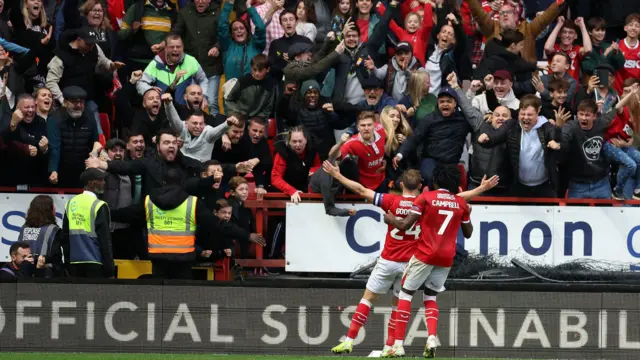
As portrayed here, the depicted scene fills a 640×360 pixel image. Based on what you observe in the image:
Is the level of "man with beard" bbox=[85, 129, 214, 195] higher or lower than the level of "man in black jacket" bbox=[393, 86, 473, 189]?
lower

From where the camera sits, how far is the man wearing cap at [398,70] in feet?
59.3

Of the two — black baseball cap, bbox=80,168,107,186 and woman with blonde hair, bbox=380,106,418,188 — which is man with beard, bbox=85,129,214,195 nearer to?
black baseball cap, bbox=80,168,107,186

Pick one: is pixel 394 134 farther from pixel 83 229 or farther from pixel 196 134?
pixel 83 229

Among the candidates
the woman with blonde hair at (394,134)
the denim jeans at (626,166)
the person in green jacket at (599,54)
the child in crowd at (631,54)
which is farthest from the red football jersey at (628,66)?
the woman with blonde hair at (394,134)

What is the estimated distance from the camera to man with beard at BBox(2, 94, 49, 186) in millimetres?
16391

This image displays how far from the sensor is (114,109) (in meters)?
18.6

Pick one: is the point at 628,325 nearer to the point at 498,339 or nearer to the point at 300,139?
the point at 498,339

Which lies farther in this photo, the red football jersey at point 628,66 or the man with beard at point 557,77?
the red football jersey at point 628,66

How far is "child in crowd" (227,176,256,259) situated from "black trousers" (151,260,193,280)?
934 mm

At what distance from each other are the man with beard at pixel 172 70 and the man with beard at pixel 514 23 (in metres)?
4.36

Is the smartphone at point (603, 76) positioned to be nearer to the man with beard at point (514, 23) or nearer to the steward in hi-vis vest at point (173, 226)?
the man with beard at point (514, 23)

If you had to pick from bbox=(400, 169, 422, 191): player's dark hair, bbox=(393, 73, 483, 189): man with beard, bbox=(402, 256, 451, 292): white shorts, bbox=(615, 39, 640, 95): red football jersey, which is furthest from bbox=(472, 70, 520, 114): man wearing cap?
bbox=(402, 256, 451, 292): white shorts

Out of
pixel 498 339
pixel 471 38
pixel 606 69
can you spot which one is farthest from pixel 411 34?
pixel 498 339

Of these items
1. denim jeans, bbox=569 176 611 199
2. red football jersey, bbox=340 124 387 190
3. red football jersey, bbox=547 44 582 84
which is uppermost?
red football jersey, bbox=547 44 582 84
